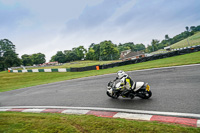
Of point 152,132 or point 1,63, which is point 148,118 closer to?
point 152,132

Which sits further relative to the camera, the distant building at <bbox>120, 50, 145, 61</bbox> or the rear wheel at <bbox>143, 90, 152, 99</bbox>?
the distant building at <bbox>120, 50, 145, 61</bbox>

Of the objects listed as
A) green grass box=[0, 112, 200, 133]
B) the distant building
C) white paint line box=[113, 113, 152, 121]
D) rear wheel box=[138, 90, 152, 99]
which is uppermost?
the distant building

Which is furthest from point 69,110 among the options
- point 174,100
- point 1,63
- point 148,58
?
point 1,63

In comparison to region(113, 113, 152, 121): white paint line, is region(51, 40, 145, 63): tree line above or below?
above

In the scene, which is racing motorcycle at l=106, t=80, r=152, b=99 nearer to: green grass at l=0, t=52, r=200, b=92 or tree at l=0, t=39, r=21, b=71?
green grass at l=0, t=52, r=200, b=92

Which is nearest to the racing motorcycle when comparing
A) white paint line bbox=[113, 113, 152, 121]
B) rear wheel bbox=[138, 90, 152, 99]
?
rear wheel bbox=[138, 90, 152, 99]

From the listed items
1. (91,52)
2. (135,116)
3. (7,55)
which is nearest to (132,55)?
(91,52)

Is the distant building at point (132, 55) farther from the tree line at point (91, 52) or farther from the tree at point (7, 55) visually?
the tree at point (7, 55)

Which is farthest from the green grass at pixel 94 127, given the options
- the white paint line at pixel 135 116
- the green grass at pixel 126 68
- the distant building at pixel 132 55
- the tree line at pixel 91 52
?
the tree line at pixel 91 52

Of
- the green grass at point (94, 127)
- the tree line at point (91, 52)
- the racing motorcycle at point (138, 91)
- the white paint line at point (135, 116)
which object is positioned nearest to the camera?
the green grass at point (94, 127)

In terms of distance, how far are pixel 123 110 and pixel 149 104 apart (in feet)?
3.43

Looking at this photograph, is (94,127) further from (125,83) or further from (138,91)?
(138,91)

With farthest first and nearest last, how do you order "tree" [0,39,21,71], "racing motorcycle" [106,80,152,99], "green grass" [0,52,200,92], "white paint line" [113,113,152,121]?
"tree" [0,39,21,71], "green grass" [0,52,200,92], "racing motorcycle" [106,80,152,99], "white paint line" [113,113,152,121]

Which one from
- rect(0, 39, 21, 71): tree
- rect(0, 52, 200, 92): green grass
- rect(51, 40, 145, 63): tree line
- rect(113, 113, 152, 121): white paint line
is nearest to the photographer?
rect(113, 113, 152, 121): white paint line
